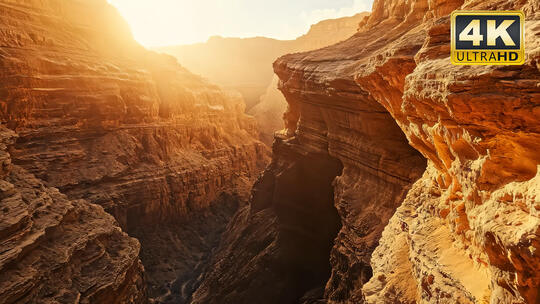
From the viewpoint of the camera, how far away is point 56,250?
11273 mm

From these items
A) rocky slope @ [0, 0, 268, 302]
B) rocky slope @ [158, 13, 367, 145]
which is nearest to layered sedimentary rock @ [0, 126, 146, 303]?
rocky slope @ [0, 0, 268, 302]

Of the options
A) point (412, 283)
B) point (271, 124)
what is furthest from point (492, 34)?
point (271, 124)

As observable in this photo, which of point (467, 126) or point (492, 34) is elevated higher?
point (492, 34)

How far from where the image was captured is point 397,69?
7.70 metres

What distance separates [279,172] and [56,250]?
1204 centimetres

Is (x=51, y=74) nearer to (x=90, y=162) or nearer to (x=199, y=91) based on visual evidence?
(x=90, y=162)

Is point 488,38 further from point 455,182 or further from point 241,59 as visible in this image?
point 241,59

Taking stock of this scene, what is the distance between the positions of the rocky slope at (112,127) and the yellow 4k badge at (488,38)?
12914 millimetres

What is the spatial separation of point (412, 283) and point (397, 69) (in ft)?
14.0

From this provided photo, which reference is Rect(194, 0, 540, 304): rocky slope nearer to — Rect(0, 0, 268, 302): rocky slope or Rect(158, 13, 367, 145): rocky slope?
Rect(0, 0, 268, 302): rocky slope

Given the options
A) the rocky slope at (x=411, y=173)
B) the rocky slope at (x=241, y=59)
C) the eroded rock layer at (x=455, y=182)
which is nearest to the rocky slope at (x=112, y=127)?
the rocky slope at (x=411, y=173)

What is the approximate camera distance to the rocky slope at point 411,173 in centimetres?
376

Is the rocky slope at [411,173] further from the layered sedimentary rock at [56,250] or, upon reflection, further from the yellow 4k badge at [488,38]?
the layered sedimentary rock at [56,250]

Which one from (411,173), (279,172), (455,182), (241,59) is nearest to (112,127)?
(279,172)
